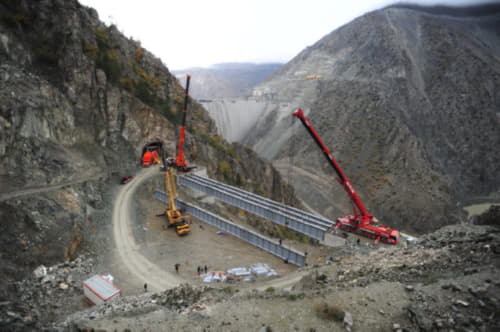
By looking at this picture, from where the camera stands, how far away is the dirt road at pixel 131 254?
19.3 metres

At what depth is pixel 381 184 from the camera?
2231 inches

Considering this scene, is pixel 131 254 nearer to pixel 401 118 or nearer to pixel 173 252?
pixel 173 252

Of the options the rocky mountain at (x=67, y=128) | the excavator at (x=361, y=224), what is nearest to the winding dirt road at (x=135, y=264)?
the rocky mountain at (x=67, y=128)

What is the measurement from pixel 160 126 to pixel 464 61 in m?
78.3

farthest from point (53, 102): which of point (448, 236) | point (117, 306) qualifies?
point (448, 236)

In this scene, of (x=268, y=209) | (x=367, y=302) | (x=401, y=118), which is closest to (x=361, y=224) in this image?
(x=268, y=209)

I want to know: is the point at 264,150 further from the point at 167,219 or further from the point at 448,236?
the point at 448,236

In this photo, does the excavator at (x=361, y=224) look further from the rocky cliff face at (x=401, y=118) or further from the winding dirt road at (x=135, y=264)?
the rocky cliff face at (x=401, y=118)

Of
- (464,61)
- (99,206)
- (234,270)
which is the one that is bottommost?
(234,270)

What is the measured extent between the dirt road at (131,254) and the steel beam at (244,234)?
3887 millimetres

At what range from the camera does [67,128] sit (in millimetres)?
28094

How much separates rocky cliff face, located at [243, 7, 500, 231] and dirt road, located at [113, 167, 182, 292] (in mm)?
36065

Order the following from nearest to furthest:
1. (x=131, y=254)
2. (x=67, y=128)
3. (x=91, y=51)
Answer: (x=131, y=254) → (x=67, y=128) → (x=91, y=51)

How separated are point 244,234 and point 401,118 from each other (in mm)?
55844
